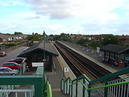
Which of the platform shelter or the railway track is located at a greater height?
the platform shelter

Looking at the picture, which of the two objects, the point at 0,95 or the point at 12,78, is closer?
the point at 12,78

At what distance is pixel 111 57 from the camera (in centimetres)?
3066

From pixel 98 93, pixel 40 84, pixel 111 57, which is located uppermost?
pixel 40 84

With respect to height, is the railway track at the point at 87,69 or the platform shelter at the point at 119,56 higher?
the platform shelter at the point at 119,56

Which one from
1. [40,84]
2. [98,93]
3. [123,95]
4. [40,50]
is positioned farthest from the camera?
[40,50]

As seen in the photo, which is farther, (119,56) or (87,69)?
(119,56)

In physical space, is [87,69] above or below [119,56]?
below

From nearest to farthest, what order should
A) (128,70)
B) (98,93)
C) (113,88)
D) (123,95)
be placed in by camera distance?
(128,70)
(123,95)
(113,88)
(98,93)

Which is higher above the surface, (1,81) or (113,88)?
(1,81)

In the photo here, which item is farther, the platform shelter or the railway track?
the platform shelter

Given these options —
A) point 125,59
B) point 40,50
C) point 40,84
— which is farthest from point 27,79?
point 125,59

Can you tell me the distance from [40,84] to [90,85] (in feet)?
8.40

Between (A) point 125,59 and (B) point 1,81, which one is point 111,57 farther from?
(B) point 1,81

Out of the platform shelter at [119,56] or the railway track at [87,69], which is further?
the platform shelter at [119,56]
